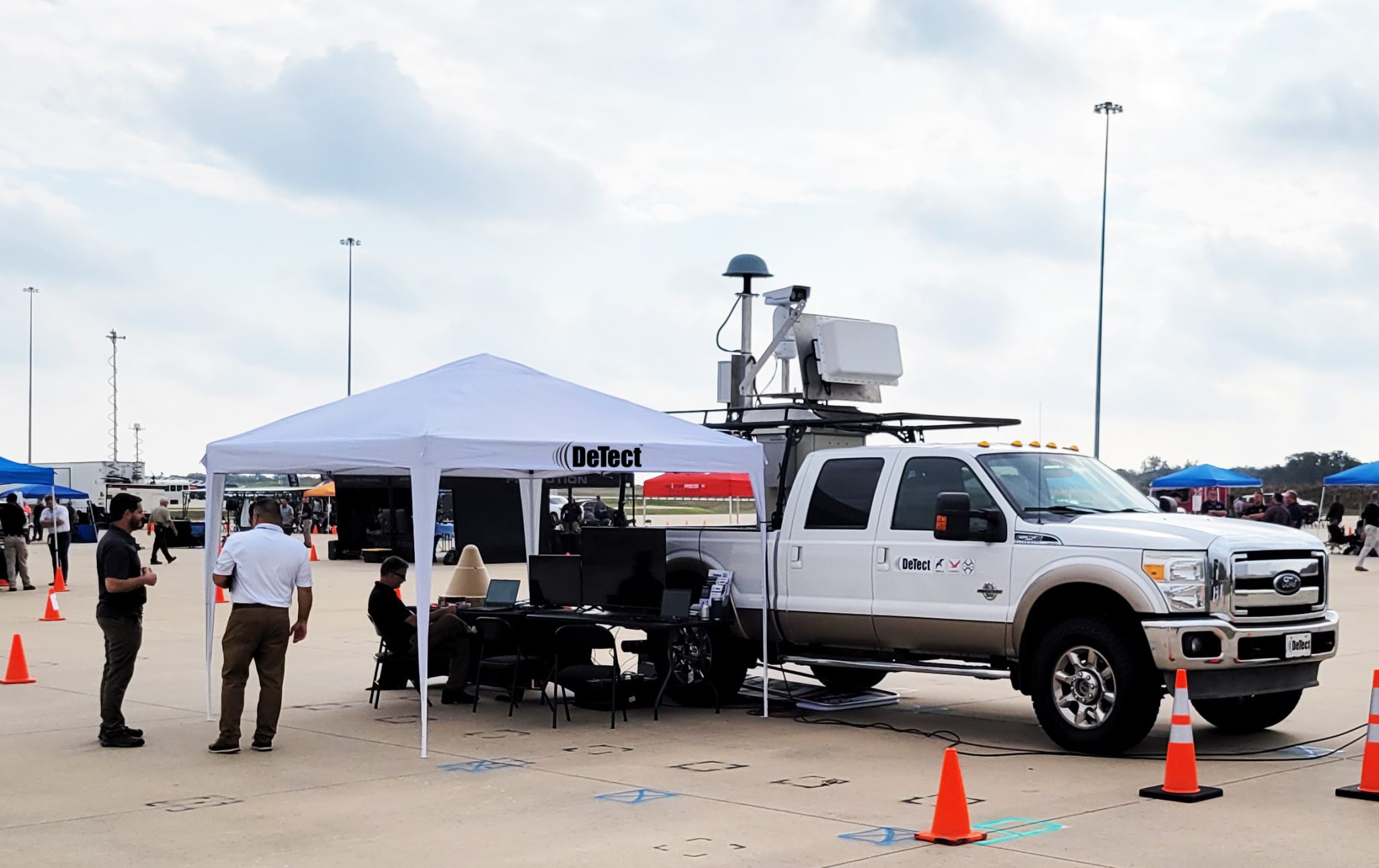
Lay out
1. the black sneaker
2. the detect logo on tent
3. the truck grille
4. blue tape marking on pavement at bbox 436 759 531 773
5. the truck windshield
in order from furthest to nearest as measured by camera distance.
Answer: the detect logo on tent < the truck windshield < the black sneaker < the truck grille < blue tape marking on pavement at bbox 436 759 531 773

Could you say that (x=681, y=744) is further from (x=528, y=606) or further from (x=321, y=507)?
(x=321, y=507)

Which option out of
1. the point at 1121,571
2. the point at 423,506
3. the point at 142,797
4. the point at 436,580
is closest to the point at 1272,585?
the point at 1121,571

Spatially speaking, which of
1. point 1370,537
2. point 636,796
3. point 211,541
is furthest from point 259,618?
point 1370,537

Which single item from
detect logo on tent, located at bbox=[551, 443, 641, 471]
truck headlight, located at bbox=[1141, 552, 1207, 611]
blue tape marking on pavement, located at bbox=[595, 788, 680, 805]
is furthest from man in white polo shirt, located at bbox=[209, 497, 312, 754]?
truck headlight, located at bbox=[1141, 552, 1207, 611]

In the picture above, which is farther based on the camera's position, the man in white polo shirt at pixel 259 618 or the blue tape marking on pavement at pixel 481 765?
the man in white polo shirt at pixel 259 618

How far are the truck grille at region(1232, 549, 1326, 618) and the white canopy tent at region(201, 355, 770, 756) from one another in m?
3.62

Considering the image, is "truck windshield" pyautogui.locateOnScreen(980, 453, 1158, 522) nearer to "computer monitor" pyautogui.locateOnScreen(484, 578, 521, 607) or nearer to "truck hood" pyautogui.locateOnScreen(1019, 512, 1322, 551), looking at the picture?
"truck hood" pyautogui.locateOnScreen(1019, 512, 1322, 551)

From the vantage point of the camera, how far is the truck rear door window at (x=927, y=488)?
36.2 ft

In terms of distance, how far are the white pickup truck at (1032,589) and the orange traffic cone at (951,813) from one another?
273 cm

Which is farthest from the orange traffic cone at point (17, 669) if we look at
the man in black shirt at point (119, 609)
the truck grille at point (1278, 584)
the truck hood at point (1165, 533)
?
the truck grille at point (1278, 584)

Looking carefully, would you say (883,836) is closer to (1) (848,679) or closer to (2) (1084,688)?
(2) (1084,688)

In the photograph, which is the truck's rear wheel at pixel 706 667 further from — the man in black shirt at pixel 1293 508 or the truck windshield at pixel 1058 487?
the man in black shirt at pixel 1293 508

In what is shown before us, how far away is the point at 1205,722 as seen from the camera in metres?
11.6

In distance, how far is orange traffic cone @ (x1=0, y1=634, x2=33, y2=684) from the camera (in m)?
13.7
